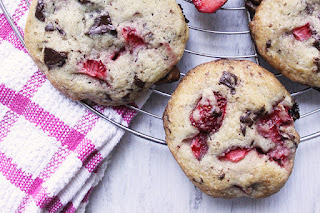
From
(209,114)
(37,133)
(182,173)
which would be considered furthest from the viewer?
(182,173)

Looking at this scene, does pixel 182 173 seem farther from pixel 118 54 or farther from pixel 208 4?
pixel 208 4

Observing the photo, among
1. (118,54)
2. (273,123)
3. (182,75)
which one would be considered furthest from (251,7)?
(118,54)

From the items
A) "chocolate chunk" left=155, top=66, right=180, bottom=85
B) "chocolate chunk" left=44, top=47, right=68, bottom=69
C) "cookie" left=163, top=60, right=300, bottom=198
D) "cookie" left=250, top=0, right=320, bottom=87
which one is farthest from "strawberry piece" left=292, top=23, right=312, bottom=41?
"chocolate chunk" left=44, top=47, right=68, bottom=69

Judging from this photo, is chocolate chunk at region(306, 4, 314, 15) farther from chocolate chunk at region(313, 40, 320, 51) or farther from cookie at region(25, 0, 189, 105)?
cookie at region(25, 0, 189, 105)

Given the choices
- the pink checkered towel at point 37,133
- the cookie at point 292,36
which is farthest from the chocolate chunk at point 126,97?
the cookie at point 292,36

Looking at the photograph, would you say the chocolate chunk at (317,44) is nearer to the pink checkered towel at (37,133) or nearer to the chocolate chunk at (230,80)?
the chocolate chunk at (230,80)

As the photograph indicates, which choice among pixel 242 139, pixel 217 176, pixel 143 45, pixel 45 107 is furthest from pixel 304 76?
pixel 45 107
